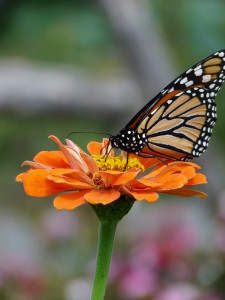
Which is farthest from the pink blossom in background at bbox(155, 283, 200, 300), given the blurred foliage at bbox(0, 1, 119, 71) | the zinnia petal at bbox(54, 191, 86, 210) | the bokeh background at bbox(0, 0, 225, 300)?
the blurred foliage at bbox(0, 1, 119, 71)

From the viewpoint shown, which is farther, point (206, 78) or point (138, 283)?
point (138, 283)

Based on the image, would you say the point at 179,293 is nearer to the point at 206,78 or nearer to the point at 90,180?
the point at 206,78

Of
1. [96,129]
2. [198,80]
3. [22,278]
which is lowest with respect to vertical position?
[96,129]

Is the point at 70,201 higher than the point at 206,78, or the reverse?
the point at 206,78

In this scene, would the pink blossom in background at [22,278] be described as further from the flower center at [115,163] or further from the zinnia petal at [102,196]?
the zinnia petal at [102,196]

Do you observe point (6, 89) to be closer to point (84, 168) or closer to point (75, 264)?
point (75, 264)

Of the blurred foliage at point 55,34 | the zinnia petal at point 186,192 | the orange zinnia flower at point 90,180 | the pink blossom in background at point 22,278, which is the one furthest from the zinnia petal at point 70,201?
the blurred foliage at point 55,34

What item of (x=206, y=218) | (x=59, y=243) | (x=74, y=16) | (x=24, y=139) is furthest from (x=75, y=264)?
(x=74, y=16)

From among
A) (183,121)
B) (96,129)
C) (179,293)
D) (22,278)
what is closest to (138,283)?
(179,293)
